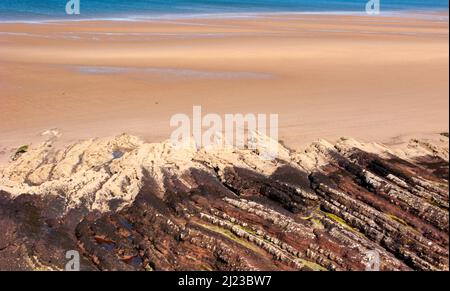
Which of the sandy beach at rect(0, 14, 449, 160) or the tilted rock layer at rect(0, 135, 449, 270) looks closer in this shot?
the tilted rock layer at rect(0, 135, 449, 270)

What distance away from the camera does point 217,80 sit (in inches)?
835

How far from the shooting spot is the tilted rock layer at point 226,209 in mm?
8867

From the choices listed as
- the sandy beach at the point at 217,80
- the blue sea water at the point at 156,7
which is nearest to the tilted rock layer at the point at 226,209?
the sandy beach at the point at 217,80

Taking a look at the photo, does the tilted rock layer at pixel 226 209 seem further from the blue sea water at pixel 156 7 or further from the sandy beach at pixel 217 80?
the blue sea water at pixel 156 7

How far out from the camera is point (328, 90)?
19469mm

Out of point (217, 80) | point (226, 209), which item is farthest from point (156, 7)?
point (226, 209)

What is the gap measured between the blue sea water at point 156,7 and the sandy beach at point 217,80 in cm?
753

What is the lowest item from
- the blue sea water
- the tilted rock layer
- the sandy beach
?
the tilted rock layer

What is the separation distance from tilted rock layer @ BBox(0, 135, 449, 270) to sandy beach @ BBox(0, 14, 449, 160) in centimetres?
200

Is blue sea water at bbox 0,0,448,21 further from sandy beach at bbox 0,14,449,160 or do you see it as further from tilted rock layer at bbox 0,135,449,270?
tilted rock layer at bbox 0,135,449,270

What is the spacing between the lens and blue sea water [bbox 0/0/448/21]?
43.1 metres

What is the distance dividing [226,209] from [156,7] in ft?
153

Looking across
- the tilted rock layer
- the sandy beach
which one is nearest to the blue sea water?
the sandy beach
